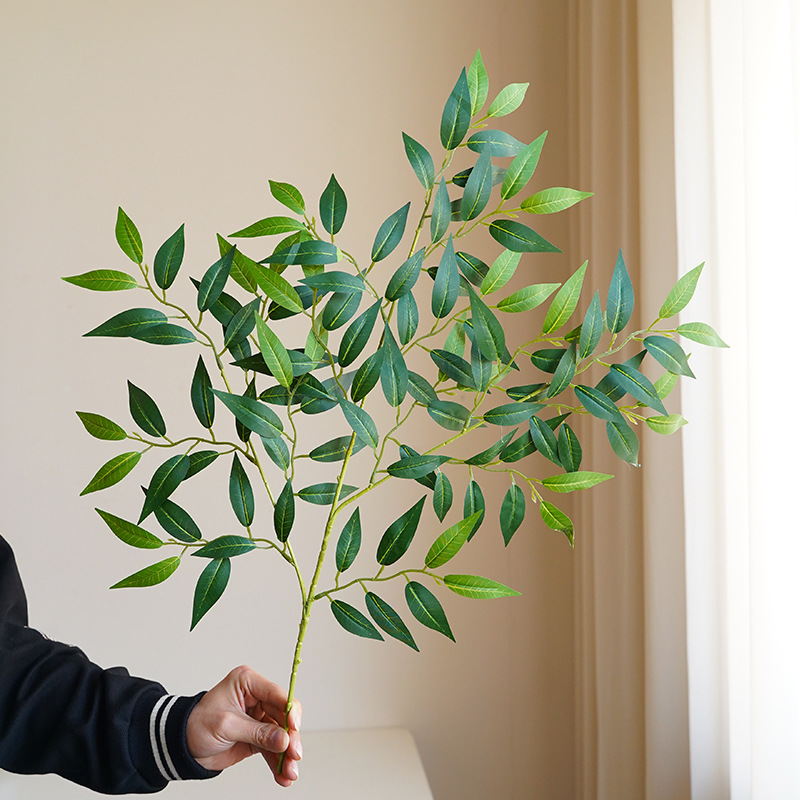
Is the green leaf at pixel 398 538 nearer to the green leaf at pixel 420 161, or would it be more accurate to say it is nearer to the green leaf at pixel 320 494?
the green leaf at pixel 320 494

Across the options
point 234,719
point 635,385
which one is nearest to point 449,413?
point 635,385

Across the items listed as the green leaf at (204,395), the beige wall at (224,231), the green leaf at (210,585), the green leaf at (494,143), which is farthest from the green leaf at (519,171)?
the beige wall at (224,231)

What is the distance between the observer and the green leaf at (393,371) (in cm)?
69

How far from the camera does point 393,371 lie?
69cm

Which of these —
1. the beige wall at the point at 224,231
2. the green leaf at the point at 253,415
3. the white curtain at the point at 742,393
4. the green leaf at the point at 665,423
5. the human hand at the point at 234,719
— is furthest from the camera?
the beige wall at the point at 224,231

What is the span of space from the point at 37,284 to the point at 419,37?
1.06 m

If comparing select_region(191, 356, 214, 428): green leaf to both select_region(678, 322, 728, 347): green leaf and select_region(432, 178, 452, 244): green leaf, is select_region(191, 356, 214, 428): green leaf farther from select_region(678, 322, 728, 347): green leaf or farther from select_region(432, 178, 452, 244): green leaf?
select_region(678, 322, 728, 347): green leaf

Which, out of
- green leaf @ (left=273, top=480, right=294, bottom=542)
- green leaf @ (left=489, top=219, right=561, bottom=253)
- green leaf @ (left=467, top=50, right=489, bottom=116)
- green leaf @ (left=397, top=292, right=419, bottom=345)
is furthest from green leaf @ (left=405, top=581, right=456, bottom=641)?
green leaf @ (left=467, top=50, right=489, bottom=116)

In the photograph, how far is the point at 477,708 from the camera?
1.92 m

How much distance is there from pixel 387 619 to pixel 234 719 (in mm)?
297

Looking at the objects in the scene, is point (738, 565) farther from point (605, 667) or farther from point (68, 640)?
point (68, 640)

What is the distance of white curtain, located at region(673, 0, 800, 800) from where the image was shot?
107 centimetres

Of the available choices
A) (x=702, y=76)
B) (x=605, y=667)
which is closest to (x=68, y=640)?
(x=605, y=667)

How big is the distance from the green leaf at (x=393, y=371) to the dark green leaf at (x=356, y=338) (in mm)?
18
